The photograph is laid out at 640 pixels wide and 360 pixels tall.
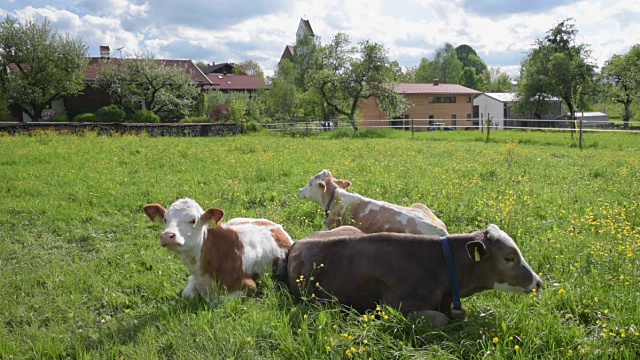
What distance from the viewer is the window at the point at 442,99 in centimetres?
6078

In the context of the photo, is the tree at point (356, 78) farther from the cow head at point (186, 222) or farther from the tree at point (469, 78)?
the tree at point (469, 78)

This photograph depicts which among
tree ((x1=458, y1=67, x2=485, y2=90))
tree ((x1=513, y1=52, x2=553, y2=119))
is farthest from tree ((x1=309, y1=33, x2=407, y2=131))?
tree ((x1=458, y1=67, x2=485, y2=90))

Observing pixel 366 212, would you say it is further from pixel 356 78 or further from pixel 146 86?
pixel 146 86

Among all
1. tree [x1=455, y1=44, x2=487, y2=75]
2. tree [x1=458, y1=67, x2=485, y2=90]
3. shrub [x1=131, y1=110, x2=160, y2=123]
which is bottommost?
shrub [x1=131, y1=110, x2=160, y2=123]

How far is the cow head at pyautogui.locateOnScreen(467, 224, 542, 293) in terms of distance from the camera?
4121 mm

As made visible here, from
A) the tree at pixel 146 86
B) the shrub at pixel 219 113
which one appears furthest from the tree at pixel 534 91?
the tree at pixel 146 86

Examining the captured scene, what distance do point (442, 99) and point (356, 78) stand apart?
25.1 m

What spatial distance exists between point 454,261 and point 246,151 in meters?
15.0

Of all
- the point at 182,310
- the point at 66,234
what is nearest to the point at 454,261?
the point at 182,310

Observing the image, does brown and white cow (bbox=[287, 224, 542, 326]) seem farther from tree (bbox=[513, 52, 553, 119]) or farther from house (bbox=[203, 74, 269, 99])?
house (bbox=[203, 74, 269, 99])

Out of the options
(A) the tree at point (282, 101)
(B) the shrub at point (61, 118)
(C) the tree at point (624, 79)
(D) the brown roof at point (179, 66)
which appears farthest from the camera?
(A) the tree at point (282, 101)

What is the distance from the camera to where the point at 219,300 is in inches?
184

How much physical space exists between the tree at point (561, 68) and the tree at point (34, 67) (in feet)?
142

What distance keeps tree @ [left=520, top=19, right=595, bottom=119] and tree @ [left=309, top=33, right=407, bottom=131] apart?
646 inches
